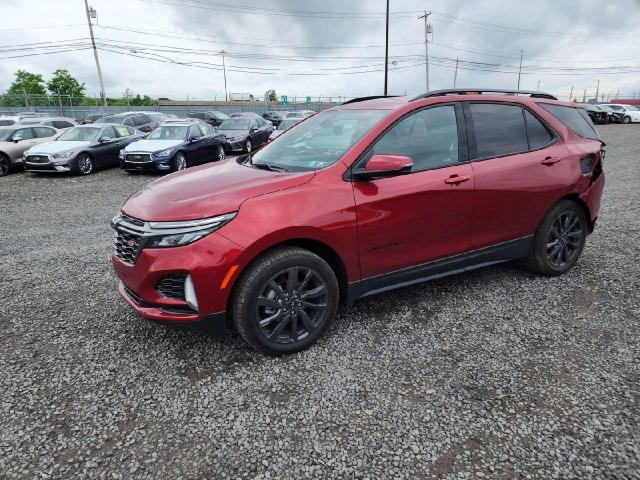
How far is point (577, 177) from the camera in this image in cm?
420

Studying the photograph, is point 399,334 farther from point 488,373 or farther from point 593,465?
point 593,465

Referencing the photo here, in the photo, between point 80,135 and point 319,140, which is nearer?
point 319,140

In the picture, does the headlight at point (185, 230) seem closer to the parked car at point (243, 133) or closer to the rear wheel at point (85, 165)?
the rear wheel at point (85, 165)

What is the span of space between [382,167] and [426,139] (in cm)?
71

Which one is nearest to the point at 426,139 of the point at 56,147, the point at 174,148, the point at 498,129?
the point at 498,129

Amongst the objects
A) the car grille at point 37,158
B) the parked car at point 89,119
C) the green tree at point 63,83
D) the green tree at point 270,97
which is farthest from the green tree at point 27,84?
the car grille at point 37,158

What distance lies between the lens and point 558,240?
4.29 m

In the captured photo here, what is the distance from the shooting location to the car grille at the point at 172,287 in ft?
8.96

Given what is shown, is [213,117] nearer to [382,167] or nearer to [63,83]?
[382,167]

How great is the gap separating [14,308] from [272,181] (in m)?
2.71

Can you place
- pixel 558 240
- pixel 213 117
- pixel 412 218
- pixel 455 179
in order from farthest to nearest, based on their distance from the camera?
pixel 213 117
pixel 558 240
pixel 455 179
pixel 412 218

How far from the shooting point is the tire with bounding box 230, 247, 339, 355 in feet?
9.24

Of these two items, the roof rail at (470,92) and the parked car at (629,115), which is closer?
the roof rail at (470,92)

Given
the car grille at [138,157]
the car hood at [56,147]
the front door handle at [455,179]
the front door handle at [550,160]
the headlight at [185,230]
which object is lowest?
the car grille at [138,157]
